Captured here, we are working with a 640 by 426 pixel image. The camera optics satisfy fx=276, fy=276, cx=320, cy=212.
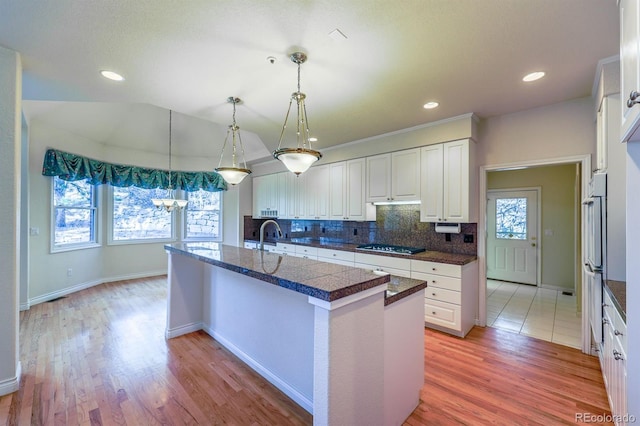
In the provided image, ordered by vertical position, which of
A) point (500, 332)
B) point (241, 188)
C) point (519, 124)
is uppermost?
point (519, 124)

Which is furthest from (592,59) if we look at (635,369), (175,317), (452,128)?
(175,317)

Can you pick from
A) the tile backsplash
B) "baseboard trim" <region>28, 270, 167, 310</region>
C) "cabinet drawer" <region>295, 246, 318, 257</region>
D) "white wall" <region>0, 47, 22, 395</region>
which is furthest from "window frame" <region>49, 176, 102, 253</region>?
"cabinet drawer" <region>295, 246, 318, 257</region>

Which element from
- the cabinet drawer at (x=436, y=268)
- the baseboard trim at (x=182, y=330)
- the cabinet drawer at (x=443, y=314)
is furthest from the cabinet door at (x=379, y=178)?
the baseboard trim at (x=182, y=330)

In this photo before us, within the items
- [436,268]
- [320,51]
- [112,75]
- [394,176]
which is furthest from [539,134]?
[112,75]

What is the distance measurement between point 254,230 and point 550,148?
5.50m

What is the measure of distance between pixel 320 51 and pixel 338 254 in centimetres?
289

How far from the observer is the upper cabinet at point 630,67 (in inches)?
43.2

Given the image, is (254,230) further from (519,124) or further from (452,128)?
(519,124)

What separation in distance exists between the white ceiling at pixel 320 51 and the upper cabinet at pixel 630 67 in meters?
0.42

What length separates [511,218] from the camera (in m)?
5.59

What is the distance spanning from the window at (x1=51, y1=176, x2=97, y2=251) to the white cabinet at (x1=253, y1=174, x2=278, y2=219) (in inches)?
119

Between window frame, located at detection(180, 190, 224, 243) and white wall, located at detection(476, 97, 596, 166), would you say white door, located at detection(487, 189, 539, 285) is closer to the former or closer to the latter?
white wall, located at detection(476, 97, 596, 166)

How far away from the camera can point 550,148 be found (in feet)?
9.93

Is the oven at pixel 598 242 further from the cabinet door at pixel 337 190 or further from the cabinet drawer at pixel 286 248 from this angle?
the cabinet drawer at pixel 286 248
